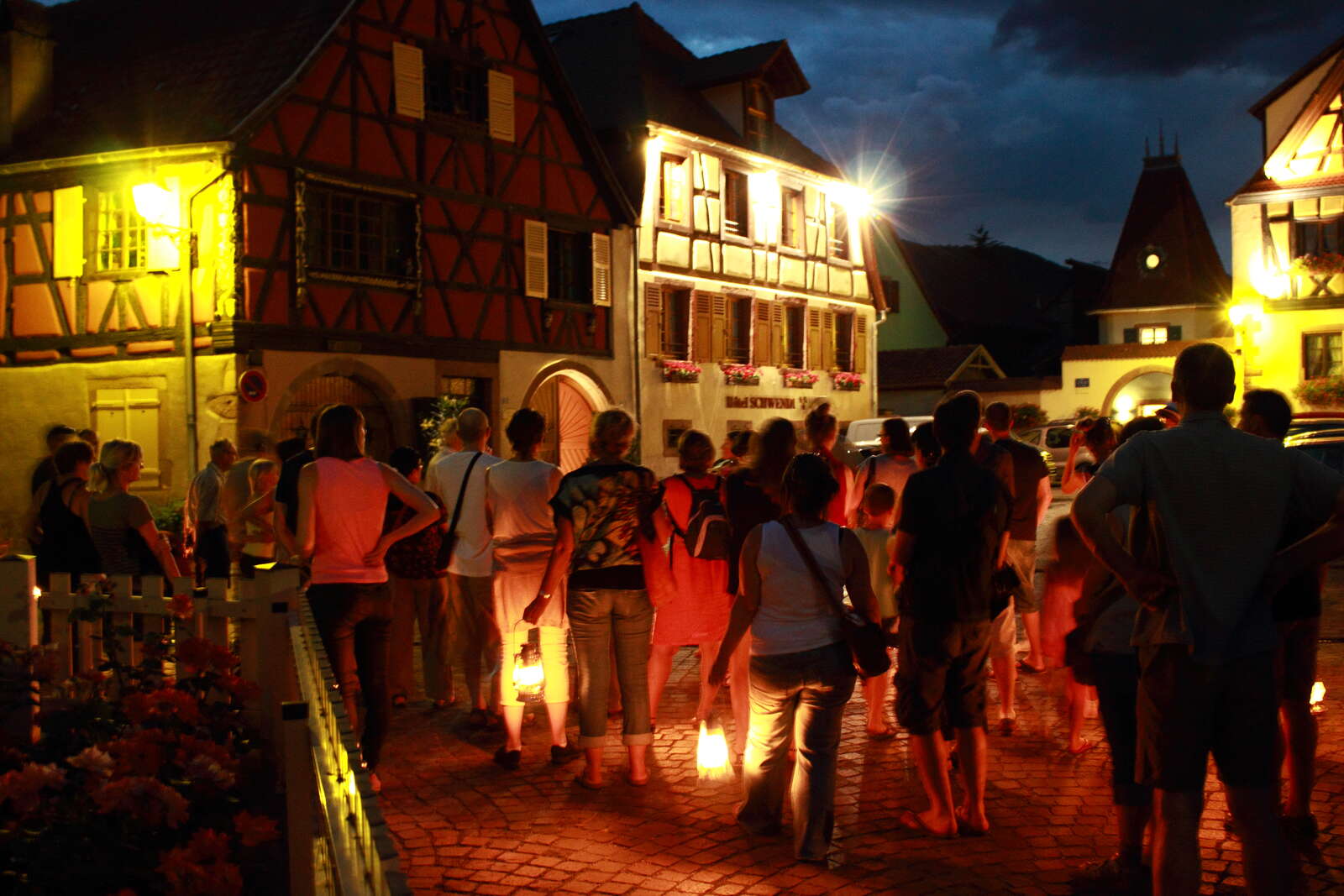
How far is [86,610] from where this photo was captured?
5664 millimetres

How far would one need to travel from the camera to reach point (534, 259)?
23.2 metres

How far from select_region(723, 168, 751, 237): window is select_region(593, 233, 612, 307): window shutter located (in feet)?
14.2

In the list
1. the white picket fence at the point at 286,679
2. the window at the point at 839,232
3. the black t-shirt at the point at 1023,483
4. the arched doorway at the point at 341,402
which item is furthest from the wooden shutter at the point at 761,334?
the white picket fence at the point at 286,679

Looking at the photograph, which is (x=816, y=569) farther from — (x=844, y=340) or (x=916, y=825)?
(x=844, y=340)

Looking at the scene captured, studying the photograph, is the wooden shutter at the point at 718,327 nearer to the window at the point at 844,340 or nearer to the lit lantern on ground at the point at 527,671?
the window at the point at 844,340

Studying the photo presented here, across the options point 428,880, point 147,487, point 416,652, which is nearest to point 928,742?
point 428,880

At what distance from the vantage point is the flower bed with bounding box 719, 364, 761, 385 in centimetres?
2881

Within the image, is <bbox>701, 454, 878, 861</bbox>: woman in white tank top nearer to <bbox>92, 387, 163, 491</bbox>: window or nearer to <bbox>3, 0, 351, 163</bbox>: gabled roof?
<bbox>3, 0, 351, 163</bbox>: gabled roof

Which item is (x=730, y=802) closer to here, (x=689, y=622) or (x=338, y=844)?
(x=689, y=622)

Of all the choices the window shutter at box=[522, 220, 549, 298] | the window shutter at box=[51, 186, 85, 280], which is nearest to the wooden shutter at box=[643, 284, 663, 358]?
the window shutter at box=[522, 220, 549, 298]

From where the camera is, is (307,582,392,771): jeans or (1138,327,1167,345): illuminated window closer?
(307,582,392,771): jeans

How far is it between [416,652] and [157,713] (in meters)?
6.48

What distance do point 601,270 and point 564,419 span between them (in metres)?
2.94

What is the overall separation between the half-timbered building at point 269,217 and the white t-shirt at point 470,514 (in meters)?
11.1
